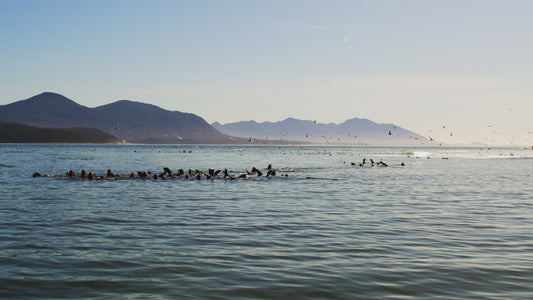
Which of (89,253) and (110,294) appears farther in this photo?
(89,253)

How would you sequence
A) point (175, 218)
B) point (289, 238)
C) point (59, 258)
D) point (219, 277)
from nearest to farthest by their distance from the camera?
point (219, 277)
point (59, 258)
point (289, 238)
point (175, 218)

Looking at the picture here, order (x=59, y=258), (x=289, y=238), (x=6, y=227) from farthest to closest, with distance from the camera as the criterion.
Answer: (x=6, y=227), (x=289, y=238), (x=59, y=258)

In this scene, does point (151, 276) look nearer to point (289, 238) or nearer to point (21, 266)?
point (21, 266)

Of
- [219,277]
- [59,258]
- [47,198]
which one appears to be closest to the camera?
[219,277]

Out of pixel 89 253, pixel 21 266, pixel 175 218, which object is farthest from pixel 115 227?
pixel 21 266

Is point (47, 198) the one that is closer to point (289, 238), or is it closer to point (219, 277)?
point (289, 238)

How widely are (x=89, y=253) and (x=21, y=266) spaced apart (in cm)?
180

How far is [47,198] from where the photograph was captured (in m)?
25.6

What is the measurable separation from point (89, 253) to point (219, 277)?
448 centimetres

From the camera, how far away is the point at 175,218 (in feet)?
63.4

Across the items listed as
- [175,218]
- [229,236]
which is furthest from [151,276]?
[175,218]

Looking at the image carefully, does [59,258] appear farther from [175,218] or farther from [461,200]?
[461,200]

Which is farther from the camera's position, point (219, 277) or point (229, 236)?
point (229, 236)

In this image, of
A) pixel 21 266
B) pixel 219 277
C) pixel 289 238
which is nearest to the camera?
pixel 219 277
